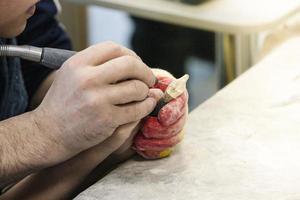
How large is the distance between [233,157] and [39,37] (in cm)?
56

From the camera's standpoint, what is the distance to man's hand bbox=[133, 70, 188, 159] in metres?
0.79

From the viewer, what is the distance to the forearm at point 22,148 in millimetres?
784

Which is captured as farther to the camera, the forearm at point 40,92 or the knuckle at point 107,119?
the forearm at point 40,92

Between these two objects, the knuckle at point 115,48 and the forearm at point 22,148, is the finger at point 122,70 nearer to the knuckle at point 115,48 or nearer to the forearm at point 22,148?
the knuckle at point 115,48

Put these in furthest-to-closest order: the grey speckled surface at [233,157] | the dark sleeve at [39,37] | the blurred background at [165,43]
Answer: the blurred background at [165,43] < the dark sleeve at [39,37] < the grey speckled surface at [233,157]

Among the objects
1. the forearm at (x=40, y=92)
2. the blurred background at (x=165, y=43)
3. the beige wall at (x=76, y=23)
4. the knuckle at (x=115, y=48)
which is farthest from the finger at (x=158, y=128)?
the beige wall at (x=76, y=23)

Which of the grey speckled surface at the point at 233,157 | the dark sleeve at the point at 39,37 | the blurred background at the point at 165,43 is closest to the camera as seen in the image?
the grey speckled surface at the point at 233,157

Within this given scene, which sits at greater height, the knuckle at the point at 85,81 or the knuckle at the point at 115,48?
the knuckle at the point at 115,48

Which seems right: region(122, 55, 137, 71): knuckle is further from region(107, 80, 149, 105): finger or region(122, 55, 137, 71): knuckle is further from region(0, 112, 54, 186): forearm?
region(0, 112, 54, 186): forearm

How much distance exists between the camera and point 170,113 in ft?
2.58

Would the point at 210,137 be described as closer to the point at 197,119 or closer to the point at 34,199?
the point at 197,119

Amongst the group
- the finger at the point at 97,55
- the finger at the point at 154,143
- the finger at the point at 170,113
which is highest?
the finger at the point at 97,55

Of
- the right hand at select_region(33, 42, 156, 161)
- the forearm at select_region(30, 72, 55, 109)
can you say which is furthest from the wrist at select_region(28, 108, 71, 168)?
the forearm at select_region(30, 72, 55, 109)

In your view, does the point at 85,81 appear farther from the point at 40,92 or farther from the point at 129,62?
the point at 40,92
